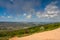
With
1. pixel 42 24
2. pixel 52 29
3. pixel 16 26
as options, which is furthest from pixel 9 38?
pixel 52 29

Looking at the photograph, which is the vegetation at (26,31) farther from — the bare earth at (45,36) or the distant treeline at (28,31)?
the bare earth at (45,36)

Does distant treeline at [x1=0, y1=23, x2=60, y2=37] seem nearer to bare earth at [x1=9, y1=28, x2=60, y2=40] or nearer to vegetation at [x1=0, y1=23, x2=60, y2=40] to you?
vegetation at [x1=0, y1=23, x2=60, y2=40]

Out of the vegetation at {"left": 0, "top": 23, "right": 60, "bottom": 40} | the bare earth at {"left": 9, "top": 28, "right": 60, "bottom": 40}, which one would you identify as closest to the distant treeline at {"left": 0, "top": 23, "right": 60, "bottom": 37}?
the vegetation at {"left": 0, "top": 23, "right": 60, "bottom": 40}

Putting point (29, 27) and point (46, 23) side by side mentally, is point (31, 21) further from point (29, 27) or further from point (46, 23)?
point (46, 23)

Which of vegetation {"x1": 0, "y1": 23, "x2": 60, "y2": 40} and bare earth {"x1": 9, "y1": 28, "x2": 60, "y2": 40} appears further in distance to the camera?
bare earth {"x1": 9, "y1": 28, "x2": 60, "y2": 40}

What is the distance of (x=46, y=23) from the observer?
384cm

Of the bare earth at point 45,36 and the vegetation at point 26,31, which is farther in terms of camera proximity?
the bare earth at point 45,36

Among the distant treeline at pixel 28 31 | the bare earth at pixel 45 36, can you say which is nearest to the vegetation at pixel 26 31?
the distant treeline at pixel 28 31

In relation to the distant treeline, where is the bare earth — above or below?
below

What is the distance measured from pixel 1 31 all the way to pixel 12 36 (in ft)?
1.01

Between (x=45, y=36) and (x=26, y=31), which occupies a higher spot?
(x=26, y=31)

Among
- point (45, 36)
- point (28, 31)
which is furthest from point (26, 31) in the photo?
point (45, 36)

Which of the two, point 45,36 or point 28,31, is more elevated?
point 28,31

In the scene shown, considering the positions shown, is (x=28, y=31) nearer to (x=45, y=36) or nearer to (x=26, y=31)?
(x=26, y=31)
